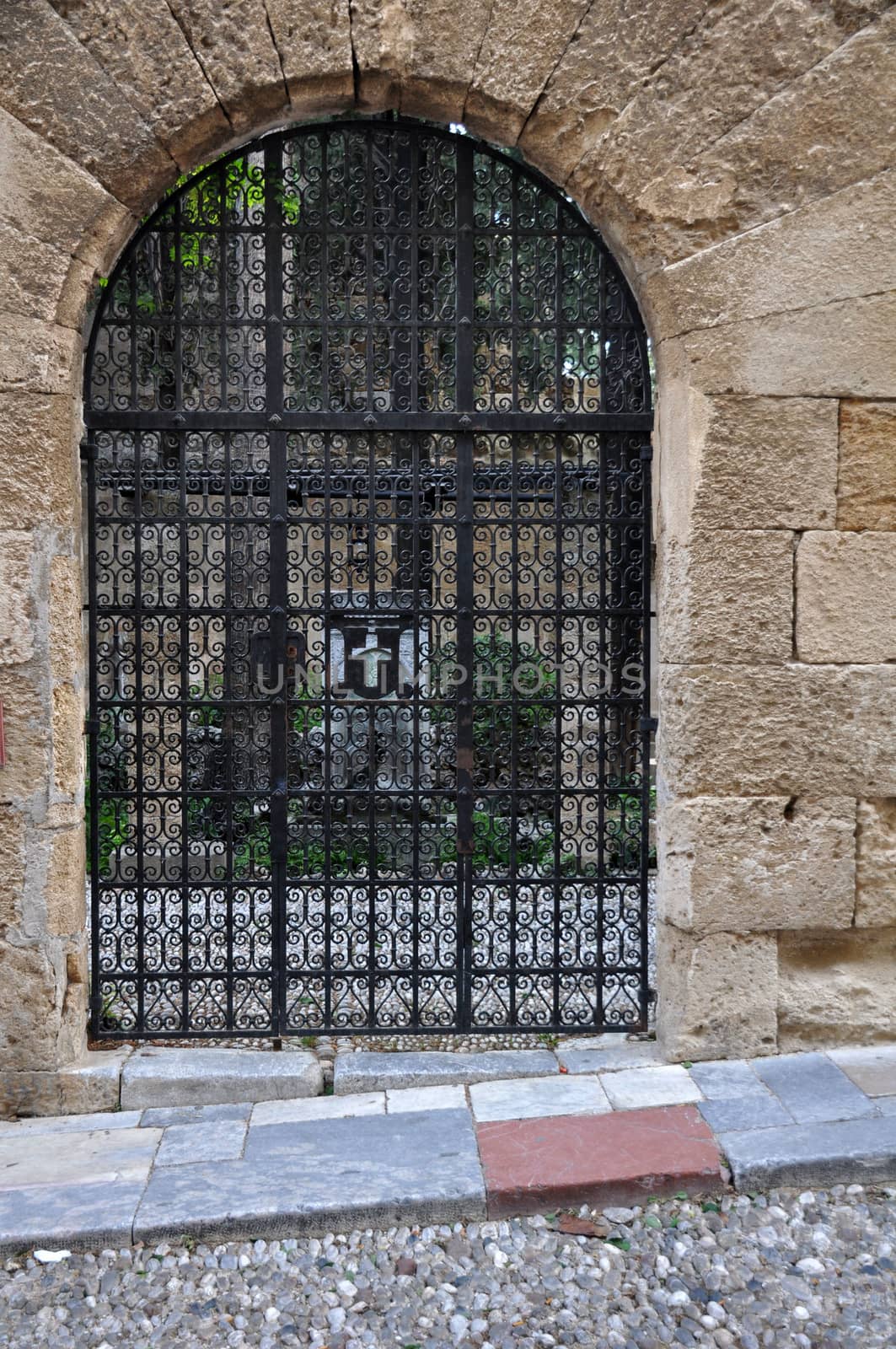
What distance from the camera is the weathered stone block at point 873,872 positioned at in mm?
3160

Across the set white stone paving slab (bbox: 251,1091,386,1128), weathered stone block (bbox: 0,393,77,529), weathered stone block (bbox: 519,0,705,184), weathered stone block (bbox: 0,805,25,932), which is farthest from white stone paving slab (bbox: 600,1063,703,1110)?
weathered stone block (bbox: 519,0,705,184)

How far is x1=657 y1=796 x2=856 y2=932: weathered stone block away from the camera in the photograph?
3146mm

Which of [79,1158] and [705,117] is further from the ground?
[705,117]

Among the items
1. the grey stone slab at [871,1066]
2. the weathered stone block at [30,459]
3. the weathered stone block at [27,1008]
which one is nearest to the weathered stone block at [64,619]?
→ the weathered stone block at [30,459]

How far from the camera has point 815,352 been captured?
3045mm

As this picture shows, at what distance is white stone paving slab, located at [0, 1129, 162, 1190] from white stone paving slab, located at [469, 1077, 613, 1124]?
103cm

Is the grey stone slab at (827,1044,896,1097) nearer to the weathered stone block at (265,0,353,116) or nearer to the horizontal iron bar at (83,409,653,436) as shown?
the horizontal iron bar at (83,409,653,436)

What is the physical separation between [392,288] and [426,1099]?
109 inches

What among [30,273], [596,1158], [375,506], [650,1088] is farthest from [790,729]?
[30,273]

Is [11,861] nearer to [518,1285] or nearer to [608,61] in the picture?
[518,1285]

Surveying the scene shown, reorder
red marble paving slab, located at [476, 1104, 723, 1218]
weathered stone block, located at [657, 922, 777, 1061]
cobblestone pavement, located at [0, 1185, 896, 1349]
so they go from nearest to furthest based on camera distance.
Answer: cobblestone pavement, located at [0, 1185, 896, 1349] < red marble paving slab, located at [476, 1104, 723, 1218] < weathered stone block, located at [657, 922, 777, 1061]

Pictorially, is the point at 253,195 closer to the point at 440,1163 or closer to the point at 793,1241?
the point at 440,1163

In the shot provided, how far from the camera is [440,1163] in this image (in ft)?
9.02

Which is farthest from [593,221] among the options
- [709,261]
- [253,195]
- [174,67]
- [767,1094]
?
[767,1094]
